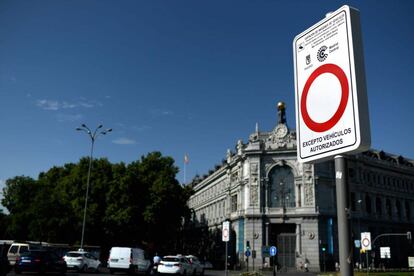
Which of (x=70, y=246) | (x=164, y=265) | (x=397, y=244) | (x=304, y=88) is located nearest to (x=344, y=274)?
(x=304, y=88)

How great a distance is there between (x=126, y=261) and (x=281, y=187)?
97.5 feet

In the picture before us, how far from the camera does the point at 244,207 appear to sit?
190ft

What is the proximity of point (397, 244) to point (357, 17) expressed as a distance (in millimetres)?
71713

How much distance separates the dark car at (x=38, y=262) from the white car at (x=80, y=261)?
8914 mm

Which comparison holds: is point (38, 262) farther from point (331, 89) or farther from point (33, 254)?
point (331, 89)

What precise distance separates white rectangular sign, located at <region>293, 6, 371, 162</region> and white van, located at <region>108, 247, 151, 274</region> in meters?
30.6

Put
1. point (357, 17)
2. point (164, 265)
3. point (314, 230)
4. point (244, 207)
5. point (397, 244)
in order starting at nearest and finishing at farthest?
point (357, 17), point (164, 265), point (314, 230), point (244, 207), point (397, 244)

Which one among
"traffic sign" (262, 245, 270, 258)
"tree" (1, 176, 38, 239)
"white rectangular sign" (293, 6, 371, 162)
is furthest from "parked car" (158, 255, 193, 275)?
"white rectangular sign" (293, 6, 371, 162)

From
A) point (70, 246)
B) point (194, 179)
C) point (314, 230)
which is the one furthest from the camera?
point (194, 179)

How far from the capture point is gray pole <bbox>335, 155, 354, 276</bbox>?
2678 millimetres

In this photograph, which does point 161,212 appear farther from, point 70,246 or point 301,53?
point 301,53

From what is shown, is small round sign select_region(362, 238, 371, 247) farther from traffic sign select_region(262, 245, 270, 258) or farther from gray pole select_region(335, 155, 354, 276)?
gray pole select_region(335, 155, 354, 276)

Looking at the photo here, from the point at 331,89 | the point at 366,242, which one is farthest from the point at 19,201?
the point at 331,89

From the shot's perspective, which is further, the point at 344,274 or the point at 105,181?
the point at 105,181
